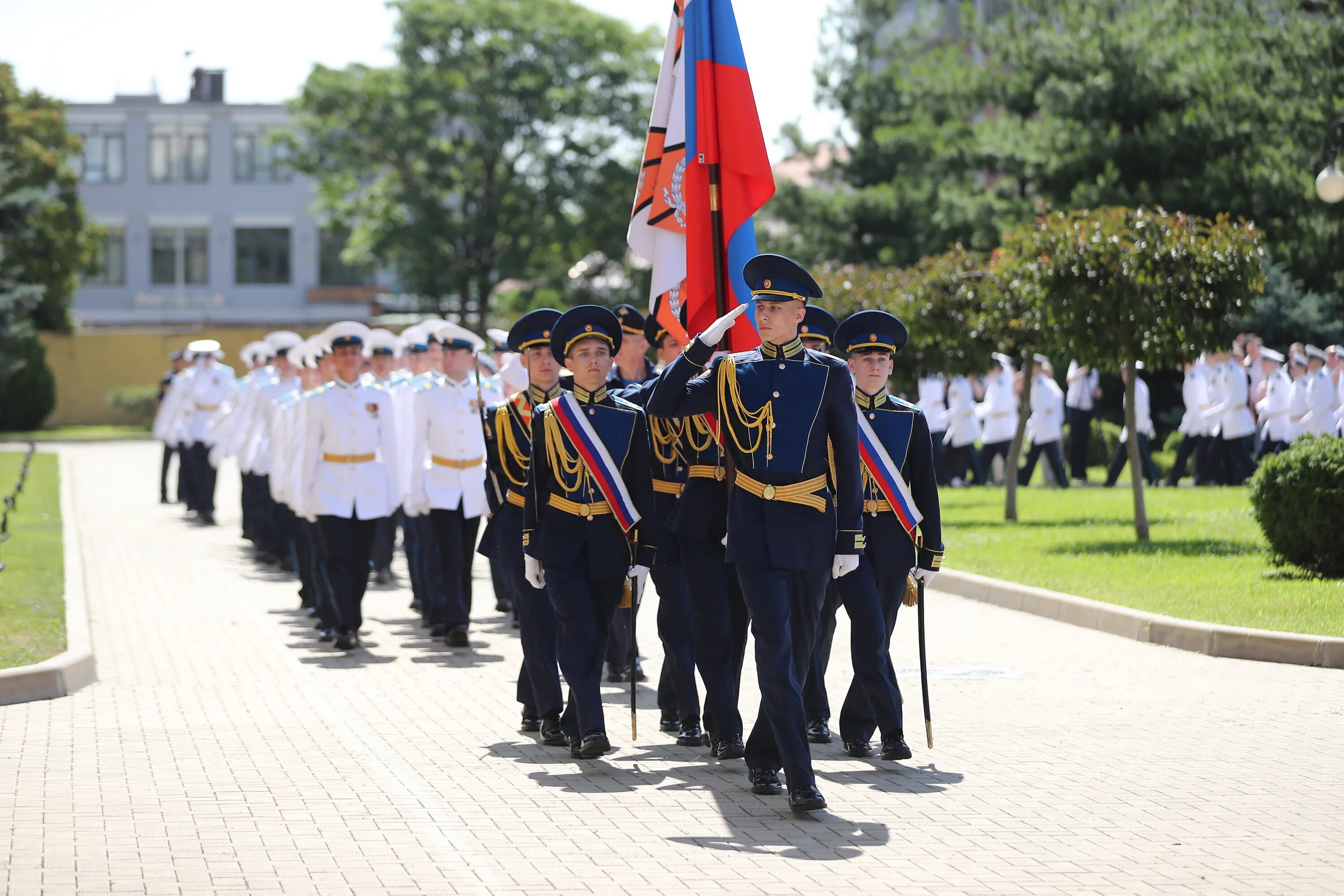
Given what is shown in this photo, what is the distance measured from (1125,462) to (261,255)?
169ft

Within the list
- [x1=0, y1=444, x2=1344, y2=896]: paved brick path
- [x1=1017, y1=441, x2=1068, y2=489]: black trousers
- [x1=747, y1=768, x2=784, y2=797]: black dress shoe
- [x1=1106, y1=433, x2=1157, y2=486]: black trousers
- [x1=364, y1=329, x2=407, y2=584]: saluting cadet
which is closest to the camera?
[x1=0, y1=444, x2=1344, y2=896]: paved brick path

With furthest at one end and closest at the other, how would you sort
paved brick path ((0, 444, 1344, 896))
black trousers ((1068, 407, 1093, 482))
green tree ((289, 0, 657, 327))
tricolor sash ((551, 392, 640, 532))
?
green tree ((289, 0, 657, 327)) < black trousers ((1068, 407, 1093, 482)) < tricolor sash ((551, 392, 640, 532)) < paved brick path ((0, 444, 1344, 896))

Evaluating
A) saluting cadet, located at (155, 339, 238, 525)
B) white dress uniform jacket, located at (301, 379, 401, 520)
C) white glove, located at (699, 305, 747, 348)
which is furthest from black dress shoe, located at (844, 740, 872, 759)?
saluting cadet, located at (155, 339, 238, 525)

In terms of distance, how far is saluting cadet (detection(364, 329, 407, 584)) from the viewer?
46.9 ft

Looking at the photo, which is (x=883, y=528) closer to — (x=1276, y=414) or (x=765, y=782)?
(x=765, y=782)

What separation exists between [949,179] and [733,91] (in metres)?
29.0

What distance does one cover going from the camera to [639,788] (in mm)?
7723

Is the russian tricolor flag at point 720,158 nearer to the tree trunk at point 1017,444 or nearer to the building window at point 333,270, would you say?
the tree trunk at point 1017,444

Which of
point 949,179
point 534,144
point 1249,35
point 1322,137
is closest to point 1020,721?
point 1322,137

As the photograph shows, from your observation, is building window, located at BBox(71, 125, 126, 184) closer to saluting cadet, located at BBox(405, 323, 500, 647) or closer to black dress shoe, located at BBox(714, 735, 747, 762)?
saluting cadet, located at BBox(405, 323, 500, 647)

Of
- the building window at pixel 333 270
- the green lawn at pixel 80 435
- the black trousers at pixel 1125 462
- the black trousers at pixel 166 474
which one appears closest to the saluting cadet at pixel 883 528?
the black trousers at pixel 1125 462

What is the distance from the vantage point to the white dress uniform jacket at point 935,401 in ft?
94.2

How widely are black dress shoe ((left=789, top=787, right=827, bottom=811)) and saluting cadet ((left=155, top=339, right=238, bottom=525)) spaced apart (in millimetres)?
16851

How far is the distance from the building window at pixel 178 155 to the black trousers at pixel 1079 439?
52.2 m
